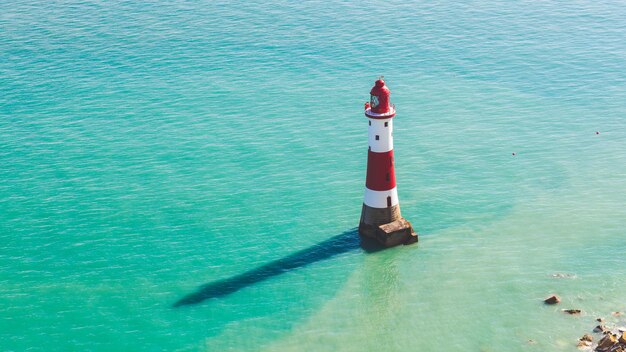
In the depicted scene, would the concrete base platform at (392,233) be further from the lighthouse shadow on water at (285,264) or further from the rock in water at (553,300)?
the rock in water at (553,300)

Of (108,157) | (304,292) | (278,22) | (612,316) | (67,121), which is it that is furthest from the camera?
(278,22)

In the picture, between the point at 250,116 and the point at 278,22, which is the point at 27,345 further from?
the point at 278,22

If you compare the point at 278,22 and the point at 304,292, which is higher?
the point at 278,22

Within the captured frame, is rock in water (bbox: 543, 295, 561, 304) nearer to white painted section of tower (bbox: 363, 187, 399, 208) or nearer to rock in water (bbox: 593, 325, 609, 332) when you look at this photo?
rock in water (bbox: 593, 325, 609, 332)

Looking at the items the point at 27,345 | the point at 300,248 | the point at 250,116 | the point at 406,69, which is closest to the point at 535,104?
the point at 406,69

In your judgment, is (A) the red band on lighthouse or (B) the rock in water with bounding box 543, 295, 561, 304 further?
(A) the red band on lighthouse

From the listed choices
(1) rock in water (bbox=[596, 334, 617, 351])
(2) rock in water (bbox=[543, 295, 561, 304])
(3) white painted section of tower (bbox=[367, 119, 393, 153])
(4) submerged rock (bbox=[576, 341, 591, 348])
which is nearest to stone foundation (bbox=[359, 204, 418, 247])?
(3) white painted section of tower (bbox=[367, 119, 393, 153])

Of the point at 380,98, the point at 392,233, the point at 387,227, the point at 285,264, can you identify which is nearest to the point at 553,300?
the point at 392,233
